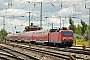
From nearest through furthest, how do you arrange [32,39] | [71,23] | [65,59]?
[65,59]
[32,39]
[71,23]

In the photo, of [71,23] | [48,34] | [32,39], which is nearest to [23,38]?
[32,39]

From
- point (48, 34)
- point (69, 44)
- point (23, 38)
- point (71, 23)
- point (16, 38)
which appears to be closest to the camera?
point (69, 44)

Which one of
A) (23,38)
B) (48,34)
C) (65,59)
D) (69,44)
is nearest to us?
(65,59)

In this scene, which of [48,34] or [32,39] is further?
[32,39]

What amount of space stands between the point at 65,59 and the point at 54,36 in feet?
68.9

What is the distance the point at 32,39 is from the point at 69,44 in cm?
2119

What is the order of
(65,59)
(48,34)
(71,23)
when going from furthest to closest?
(71,23)
(48,34)
(65,59)

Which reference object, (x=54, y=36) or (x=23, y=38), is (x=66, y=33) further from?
(x=23, y=38)

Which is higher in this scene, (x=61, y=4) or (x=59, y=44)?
(x=61, y=4)

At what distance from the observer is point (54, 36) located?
1623 inches

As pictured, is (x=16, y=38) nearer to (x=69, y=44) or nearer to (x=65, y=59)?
(x=69, y=44)

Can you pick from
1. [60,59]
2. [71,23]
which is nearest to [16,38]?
[71,23]

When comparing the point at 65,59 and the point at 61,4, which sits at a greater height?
the point at 61,4

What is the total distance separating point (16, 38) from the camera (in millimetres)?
79938
